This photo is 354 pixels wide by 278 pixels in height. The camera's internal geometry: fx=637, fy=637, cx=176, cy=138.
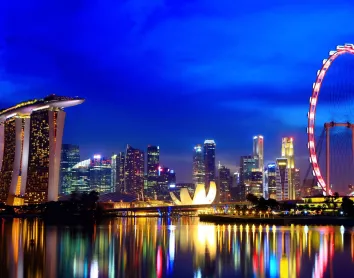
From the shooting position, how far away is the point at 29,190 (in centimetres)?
13550

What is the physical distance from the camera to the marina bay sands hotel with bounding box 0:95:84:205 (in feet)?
422

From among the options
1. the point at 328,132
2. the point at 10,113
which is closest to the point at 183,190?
the point at 10,113

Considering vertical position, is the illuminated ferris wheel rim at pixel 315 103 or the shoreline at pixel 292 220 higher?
the illuminated ferris wheel rim at pixel 315 103

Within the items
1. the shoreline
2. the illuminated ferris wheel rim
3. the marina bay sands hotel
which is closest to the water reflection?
the illuminated ferris wheel rim

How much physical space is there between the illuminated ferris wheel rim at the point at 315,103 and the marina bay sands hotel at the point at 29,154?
60677 mm

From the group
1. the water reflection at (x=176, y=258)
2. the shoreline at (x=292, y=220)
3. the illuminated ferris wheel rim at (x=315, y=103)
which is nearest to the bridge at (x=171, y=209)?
the shoreline at (x=292, y=220)

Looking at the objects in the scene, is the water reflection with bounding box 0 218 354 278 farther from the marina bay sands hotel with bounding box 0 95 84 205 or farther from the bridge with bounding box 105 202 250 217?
the marina bay sands hotel with bounding box 0 95 84 205

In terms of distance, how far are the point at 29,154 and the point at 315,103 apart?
7956 cm

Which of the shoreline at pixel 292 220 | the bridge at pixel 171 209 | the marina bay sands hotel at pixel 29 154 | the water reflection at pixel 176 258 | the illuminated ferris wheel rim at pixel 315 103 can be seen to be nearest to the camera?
the water reflection at pixel 176 258

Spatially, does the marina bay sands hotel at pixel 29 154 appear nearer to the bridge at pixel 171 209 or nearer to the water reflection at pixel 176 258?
the bridge at pixel 171 209

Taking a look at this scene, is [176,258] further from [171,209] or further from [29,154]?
[29,154]

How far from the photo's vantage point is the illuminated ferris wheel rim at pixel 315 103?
66.8 metres

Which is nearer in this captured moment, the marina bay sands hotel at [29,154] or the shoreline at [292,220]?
the shoreline at [292,220]

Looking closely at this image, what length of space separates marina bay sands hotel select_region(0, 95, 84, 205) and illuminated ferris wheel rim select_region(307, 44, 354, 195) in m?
60.7
